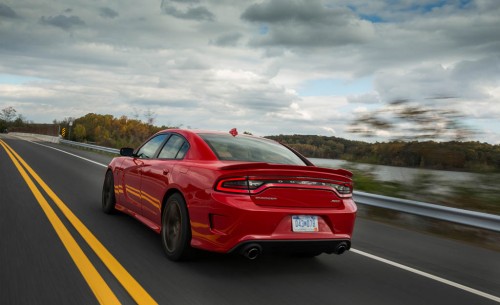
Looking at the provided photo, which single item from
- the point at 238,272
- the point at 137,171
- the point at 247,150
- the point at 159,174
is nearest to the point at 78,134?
the point at 137,171

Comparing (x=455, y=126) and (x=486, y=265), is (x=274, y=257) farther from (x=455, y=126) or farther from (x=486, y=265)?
(x=455, y=126)

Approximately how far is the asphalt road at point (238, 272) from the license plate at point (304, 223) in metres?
0.50

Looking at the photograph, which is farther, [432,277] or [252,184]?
[432,277]

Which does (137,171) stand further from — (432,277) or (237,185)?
(432,277)

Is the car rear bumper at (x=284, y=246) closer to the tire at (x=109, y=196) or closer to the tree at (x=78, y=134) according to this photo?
the tire at (x=109, y=196)

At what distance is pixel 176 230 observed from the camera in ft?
16.1

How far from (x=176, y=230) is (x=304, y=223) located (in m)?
1.41

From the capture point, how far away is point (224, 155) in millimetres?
4996

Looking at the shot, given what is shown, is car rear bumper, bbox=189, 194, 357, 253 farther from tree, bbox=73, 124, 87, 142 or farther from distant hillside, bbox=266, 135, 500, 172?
tree, bbox=73, 124, 87, 142

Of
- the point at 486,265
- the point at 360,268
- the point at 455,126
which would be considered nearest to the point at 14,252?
the point at 360,268

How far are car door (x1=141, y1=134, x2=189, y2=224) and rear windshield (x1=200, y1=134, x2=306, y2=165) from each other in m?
0.39

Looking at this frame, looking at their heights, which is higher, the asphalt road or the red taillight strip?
the red taillight strip

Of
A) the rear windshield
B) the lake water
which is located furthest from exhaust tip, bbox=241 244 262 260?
the lake water

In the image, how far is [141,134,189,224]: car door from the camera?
207 inches
